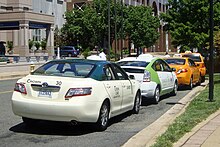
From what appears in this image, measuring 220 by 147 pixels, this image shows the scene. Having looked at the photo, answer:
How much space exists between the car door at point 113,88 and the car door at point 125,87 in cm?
23

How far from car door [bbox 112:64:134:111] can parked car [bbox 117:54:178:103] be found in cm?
253

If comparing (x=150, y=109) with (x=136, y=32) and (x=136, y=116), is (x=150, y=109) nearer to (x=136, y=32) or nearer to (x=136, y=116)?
(x=136, y=116)

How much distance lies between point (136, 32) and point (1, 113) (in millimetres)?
55555

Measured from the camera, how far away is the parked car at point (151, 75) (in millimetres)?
13883

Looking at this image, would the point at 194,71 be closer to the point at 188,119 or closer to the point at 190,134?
the point at 188,119

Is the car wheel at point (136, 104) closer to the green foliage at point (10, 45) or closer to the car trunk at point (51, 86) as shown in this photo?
the car trunk at point (51, 86)

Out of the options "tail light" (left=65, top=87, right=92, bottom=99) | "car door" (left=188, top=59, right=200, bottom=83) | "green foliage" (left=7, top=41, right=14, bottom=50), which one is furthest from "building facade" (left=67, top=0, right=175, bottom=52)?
"tail light" (left=65, top=87, right=92, bottom=99)

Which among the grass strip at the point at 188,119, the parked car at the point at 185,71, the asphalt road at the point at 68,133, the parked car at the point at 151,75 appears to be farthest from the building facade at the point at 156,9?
the asphalt road at the point at 68,133

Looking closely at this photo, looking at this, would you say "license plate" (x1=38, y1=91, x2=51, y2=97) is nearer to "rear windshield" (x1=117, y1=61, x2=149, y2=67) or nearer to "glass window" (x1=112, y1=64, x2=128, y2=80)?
"glass window" (x1=112, y1=64, x2=128, y2=80)

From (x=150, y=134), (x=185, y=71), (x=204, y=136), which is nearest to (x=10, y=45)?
(x=185, y=71)

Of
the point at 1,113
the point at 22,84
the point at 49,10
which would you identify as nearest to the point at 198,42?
the point at 1,113

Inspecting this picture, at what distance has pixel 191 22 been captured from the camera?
3362cm

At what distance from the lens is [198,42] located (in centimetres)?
3272

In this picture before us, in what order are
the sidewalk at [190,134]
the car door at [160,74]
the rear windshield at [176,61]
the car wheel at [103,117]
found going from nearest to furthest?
the sidewalk at [190,134], the car wheel at [103,117], the car door at [160,74], the rear windshield at [176,61]
